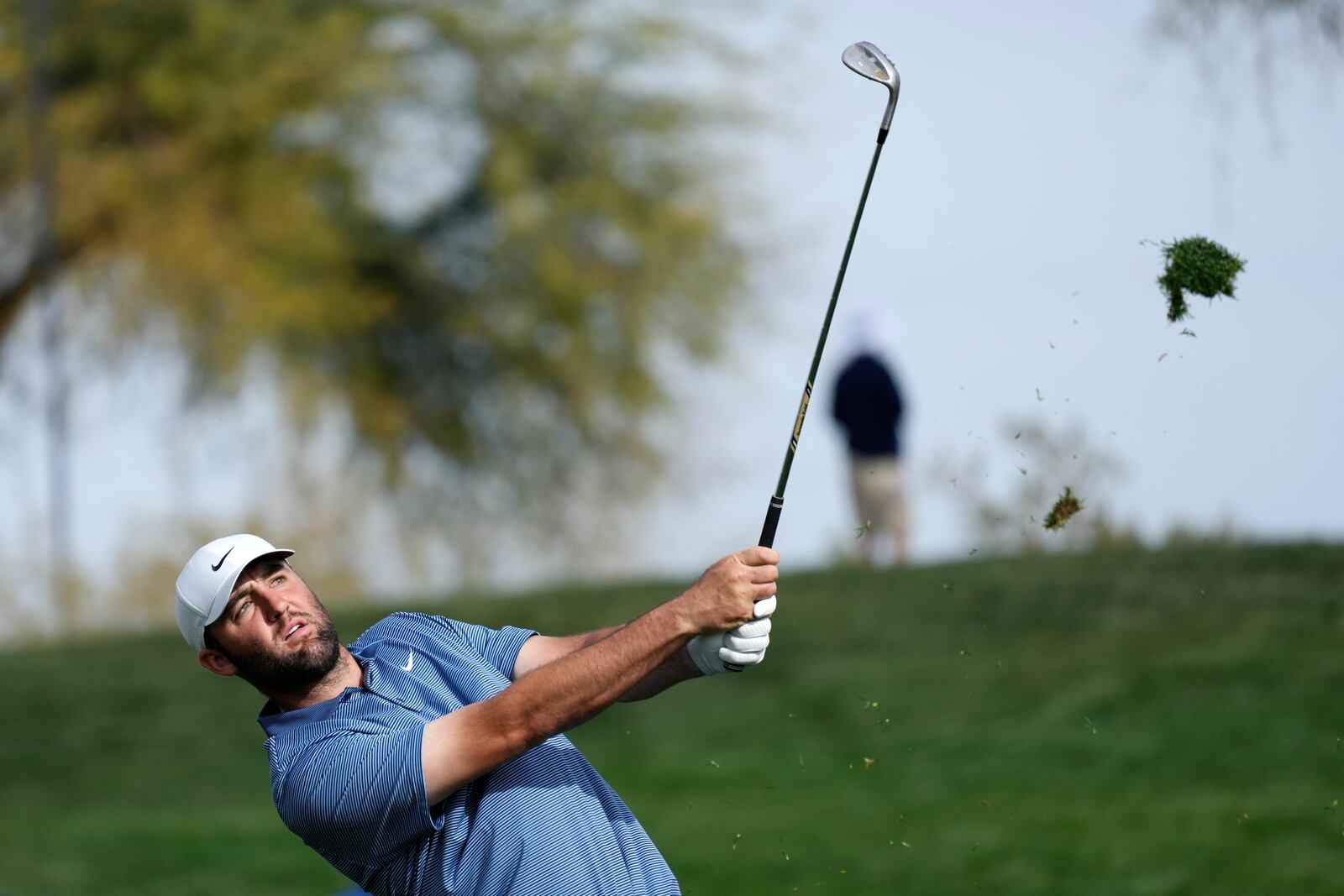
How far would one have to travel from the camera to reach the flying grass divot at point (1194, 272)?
4812mm

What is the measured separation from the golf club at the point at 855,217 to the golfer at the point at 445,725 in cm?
21

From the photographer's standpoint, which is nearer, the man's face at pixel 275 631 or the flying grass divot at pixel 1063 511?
the man's face at pixel 275 631

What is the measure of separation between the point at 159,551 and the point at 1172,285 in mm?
20256

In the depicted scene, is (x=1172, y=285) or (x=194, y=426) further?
(x=194, y=426)

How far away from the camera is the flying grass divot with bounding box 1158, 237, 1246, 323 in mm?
4812

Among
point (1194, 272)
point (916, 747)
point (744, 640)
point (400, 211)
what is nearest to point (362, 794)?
point (744, 640)

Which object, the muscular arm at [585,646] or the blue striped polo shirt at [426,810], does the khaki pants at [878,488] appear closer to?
the muscular arm at [585,646]

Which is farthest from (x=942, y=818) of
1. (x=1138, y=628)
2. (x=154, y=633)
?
(x=154, y=633)

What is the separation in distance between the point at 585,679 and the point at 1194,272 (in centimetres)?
202

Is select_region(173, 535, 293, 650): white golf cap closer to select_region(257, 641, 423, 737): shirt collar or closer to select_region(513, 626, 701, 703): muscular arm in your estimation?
select_region(257, 641, 423, 737): shirt collar

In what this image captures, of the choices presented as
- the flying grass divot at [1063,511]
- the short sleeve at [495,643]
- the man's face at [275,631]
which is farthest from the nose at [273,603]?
the flying grass divot at [1063,511]

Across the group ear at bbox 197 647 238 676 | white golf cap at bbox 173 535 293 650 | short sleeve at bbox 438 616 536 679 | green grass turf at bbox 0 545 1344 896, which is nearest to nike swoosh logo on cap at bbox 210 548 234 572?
white golf cap at bbox 173 535 293 650

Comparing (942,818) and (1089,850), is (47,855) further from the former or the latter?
(1089,850)

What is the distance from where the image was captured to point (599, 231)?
23172 mm
